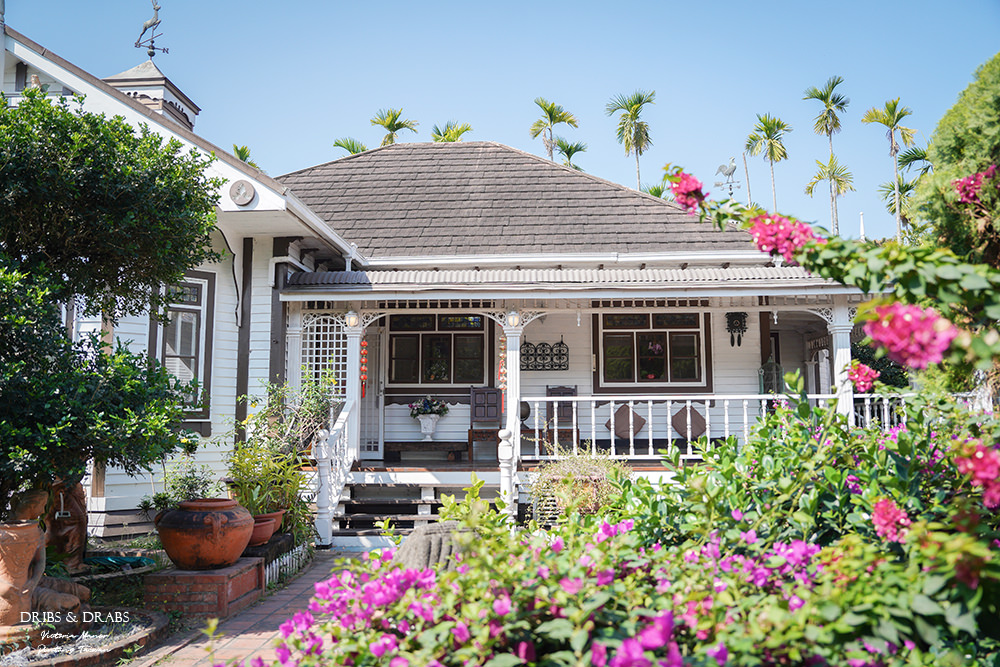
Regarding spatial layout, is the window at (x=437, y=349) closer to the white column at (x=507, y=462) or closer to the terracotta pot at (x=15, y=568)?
the white column at (x=507, y=462)

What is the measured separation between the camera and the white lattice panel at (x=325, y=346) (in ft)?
32.8

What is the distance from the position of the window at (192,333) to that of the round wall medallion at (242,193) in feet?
4.56

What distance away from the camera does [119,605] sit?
17.7ft

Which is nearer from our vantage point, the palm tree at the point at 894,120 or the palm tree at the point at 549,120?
the palm tree at the point at 894,120

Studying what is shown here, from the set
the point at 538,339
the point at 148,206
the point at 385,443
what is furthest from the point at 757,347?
the point at 148,206

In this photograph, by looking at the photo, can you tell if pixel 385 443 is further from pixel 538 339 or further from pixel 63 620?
pixel 63 620

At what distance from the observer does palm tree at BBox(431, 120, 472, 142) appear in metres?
27.5

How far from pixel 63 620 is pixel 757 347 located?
1045cm

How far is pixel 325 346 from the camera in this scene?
10.9m

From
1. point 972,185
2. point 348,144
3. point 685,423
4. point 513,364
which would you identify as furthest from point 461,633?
point 348,144

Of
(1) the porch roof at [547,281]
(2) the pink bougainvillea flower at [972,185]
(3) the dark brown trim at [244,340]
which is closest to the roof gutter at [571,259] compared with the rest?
(1) the porch roof at [547,281]

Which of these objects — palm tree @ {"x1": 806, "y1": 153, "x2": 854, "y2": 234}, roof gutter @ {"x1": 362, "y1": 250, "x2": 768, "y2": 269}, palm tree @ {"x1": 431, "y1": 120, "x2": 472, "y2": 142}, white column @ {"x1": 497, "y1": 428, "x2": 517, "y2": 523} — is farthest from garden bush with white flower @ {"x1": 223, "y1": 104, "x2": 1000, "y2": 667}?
palm tree @ {"x1": 806, "y1": 153, "x2": 854, "y2": 234}

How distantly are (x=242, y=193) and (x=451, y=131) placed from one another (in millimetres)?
20163

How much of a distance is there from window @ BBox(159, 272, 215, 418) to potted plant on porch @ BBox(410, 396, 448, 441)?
3381mm
